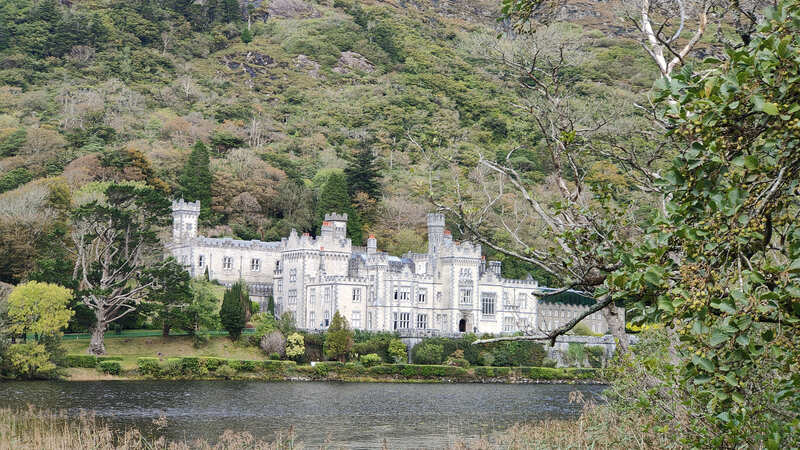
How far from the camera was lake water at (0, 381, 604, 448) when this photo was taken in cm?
2611

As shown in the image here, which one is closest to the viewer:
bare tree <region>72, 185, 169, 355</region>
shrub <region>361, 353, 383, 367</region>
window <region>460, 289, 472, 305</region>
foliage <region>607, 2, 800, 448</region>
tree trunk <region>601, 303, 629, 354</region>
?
foliage <region>607, 2, 800, 448</region>

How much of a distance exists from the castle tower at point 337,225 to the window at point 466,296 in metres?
9.81

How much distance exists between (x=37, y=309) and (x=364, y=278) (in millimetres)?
23301

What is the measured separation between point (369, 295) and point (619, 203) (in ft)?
174

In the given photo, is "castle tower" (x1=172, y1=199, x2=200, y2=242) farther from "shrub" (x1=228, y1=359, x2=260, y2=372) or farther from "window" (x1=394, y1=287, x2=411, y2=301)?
"shrub" (x1=228, y1=359, x2=260, y2=372)

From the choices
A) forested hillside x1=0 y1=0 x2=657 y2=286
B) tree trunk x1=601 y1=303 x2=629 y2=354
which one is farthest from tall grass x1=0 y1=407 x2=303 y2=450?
forested hillside x1=0 y1=0 x2=657 y2=286

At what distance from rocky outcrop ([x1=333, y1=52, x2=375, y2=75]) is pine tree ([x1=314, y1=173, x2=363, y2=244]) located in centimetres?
5658

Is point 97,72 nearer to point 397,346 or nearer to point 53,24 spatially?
point 53,24

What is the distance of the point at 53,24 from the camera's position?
10812 centimetres

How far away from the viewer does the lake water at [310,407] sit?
2611cm

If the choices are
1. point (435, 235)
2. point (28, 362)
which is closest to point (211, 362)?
point (28, 362)

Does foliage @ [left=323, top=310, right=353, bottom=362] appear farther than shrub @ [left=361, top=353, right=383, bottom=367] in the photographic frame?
Yes

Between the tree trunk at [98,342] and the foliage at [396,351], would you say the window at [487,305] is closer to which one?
the foliage at [396,351]

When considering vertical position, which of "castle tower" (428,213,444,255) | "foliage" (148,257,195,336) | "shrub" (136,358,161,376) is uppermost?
"castle tower" (428,213,444,255)
